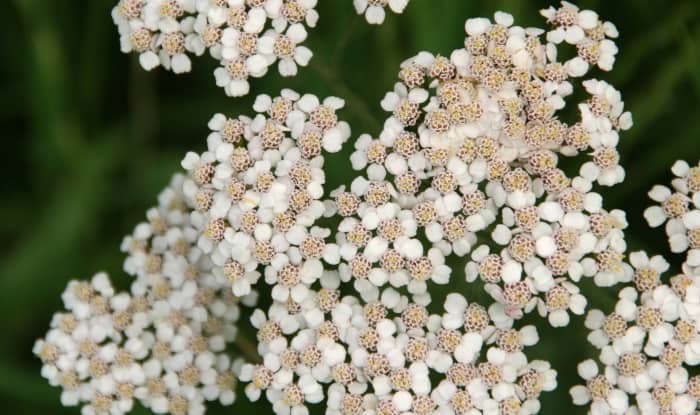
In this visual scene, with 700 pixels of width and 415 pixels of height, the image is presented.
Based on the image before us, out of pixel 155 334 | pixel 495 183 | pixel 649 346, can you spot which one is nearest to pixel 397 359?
pixel 495 183

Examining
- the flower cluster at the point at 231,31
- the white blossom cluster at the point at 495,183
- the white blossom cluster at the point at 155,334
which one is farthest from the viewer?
the white blossom cluster at the point at 155,334

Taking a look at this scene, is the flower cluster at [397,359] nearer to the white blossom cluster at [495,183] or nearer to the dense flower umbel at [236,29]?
the white blossom cluster at [495,183]

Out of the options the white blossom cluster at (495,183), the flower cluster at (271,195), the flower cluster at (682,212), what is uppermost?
the flower cluster at (271,195)

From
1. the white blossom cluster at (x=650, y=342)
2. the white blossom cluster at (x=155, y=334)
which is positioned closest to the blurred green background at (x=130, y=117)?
the white blossom cluster at (x=650, y=342)

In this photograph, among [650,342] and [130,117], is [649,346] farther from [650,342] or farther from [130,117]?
[130,117]

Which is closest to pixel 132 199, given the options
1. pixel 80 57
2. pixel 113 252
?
pixel 113 252

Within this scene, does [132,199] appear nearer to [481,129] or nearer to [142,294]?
[142,294]

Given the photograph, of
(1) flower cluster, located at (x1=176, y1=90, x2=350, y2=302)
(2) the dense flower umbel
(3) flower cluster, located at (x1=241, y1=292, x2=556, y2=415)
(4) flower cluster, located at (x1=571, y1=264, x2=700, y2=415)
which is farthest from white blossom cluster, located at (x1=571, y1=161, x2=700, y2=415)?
(2) the dense flower umbel
